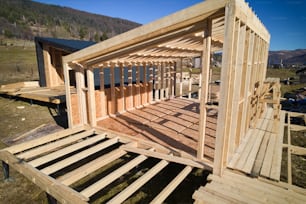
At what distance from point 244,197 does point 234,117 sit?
153 cm

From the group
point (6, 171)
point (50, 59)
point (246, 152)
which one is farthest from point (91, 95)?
point (50, 59)

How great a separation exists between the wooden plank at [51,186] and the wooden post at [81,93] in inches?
93.7

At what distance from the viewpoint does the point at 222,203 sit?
280cm

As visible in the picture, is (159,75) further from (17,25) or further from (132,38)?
(17,25)

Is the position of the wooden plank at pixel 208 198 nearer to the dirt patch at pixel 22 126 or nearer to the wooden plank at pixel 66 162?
the wooden plank at pixel 66 162

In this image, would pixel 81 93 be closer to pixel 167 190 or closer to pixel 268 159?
pixel 167 190

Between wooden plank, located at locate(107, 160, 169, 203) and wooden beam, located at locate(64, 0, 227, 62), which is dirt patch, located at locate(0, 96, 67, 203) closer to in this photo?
wooden plank, located at locate(107, 160, 169, 203)

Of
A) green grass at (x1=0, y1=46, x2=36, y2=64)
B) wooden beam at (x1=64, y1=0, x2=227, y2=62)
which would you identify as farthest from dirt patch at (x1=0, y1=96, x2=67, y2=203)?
green grass at (x1=0, y1=46, x2=36, y2=64)

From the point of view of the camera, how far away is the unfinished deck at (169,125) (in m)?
5.01

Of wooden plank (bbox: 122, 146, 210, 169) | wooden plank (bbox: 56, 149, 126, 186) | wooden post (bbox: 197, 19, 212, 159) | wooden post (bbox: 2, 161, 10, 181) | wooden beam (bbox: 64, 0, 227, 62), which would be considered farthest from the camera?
wooden post (bbox: 2, 161, 10, 181)

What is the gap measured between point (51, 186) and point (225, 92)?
3.37 metres

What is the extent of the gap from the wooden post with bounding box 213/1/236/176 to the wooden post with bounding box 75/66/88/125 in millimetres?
4368

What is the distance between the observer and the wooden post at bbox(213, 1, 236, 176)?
2.99 m

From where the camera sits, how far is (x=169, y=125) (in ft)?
21.7
